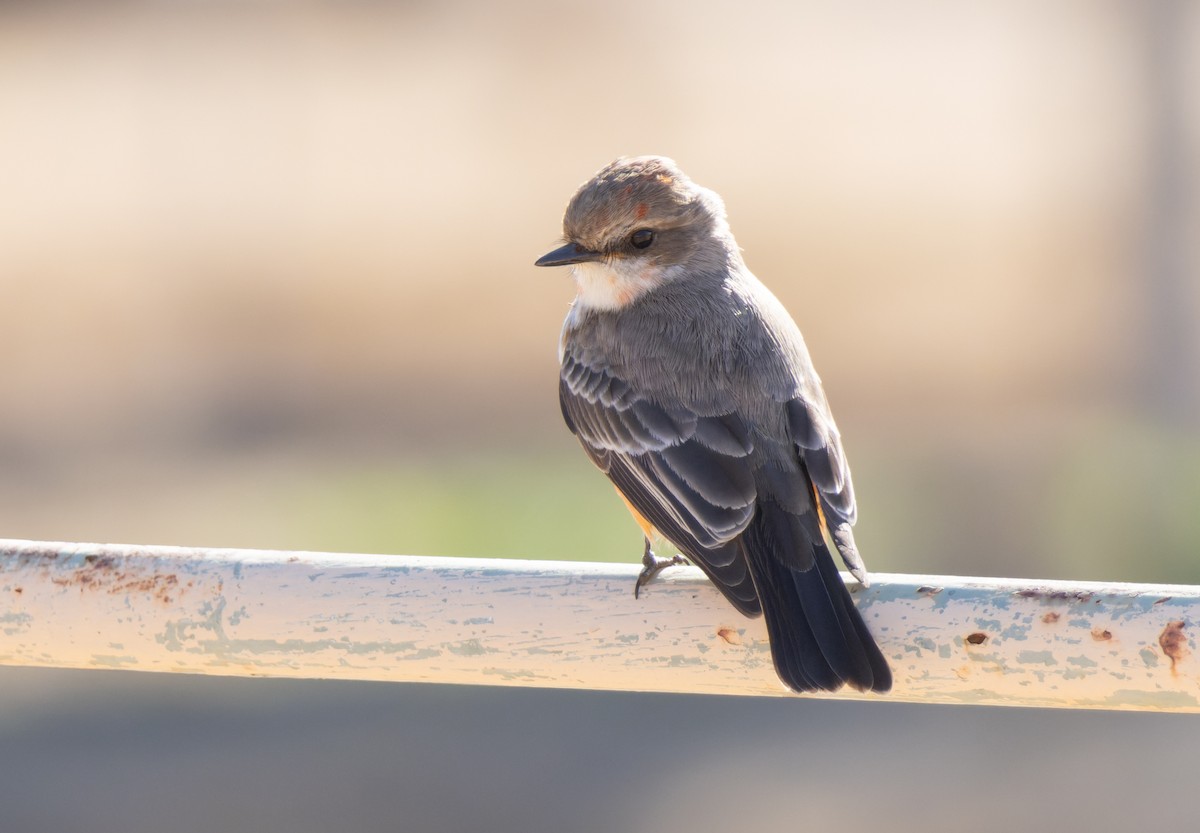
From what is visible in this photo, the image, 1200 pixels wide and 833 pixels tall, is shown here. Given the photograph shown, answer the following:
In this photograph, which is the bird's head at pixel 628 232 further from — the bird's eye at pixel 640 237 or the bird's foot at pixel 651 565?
the bird's foot at pixel 651 565

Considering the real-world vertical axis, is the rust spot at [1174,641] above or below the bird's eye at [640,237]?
below

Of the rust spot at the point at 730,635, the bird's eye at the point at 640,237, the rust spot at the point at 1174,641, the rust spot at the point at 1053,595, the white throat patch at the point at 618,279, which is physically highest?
the bird's eye at the point at 640,237

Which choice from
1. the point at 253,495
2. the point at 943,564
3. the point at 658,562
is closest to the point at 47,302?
the point at 253,495

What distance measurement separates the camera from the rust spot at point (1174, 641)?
2736 millimetres

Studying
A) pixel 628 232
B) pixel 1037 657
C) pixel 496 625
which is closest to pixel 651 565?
pixel 496 625

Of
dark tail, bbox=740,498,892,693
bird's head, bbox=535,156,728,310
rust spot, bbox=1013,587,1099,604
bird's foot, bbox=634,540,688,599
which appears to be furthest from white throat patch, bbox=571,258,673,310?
rust spot, bbox=1013,587,1099,604

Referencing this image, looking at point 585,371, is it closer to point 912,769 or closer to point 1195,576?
point 912,769

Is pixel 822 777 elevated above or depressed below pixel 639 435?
below

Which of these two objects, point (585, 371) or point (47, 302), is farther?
point (47, 302)

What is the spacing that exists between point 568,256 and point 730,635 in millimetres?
1552

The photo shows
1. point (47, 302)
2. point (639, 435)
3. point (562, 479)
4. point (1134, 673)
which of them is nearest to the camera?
point (1134, 673)

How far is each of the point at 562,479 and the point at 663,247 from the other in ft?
17.9

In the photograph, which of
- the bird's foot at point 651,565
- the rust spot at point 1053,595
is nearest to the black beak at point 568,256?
the bird's foot at point 651,565

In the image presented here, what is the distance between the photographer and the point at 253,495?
399 inches
